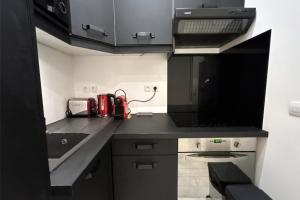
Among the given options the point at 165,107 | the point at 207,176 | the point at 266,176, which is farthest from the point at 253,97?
the point at 165,107

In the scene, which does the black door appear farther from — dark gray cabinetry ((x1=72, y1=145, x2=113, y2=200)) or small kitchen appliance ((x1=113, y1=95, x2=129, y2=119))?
small kitchen appliance ((x1=113, y1=95, x2=129, y2=119))

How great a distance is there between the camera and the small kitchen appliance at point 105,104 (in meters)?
1.55

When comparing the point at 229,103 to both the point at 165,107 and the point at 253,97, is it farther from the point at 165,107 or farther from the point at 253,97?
the point at 165,107

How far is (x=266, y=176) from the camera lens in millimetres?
985

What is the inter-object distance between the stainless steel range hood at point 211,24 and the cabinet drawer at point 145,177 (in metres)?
0.90

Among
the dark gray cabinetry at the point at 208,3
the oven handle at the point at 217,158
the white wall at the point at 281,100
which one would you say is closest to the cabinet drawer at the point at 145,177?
the oven handle at the point at 217,158

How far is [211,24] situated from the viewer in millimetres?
1109

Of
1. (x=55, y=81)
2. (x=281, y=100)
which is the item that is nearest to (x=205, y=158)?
(x=281, y=100)

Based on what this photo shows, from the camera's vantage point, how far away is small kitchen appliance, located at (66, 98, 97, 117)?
5.08 ft

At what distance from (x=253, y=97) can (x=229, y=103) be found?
47 centimetres

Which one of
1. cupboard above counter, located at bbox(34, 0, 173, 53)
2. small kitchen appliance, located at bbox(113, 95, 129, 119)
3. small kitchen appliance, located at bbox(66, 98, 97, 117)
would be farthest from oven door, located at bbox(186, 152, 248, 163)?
small kitchen appliance, located at bbox(66, 98, 97, 117)

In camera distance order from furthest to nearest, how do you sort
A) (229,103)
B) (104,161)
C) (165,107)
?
(165,107) < (229,103) < (104,161)

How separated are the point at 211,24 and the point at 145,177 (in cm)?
115

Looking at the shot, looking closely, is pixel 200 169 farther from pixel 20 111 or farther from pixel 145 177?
pixel 20 111
